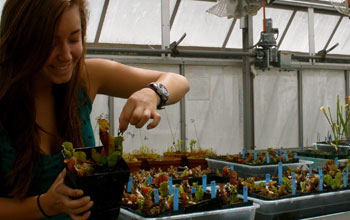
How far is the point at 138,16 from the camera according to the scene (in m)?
4.88

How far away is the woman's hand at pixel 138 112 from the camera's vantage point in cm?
98

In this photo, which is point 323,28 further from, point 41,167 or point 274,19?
point 41,167

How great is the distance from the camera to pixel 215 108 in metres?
5.12

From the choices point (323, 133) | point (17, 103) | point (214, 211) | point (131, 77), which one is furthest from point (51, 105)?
point (323, 133)

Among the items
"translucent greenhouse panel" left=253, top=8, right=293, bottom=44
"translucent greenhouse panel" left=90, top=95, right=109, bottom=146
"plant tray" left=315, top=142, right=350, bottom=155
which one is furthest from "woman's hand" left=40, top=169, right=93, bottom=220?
"translucent greenhouse panel" left=253, top=8, right=293, bottom=44

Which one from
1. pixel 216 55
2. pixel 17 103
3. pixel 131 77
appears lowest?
pixel 17 103

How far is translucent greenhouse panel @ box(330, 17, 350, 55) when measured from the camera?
21.2ft

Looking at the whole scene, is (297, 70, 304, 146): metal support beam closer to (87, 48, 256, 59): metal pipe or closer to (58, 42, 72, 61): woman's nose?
(87, 48, 256, 59): metal pipe

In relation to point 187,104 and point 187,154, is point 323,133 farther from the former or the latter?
point 187,154

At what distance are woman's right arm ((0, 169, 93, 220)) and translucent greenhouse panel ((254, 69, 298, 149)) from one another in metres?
4.59

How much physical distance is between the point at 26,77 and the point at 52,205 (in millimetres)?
340

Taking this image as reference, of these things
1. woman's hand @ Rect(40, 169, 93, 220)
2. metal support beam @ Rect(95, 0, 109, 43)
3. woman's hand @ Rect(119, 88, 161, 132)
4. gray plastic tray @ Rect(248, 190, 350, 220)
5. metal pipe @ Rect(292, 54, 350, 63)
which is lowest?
gray plastic tray @ Rect(248, 190, 350, 220)

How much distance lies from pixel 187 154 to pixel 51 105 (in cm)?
282

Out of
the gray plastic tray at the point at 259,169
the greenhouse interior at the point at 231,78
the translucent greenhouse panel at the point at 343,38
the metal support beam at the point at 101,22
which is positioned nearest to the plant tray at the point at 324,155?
the greenhouse interior at the point at 231,78
